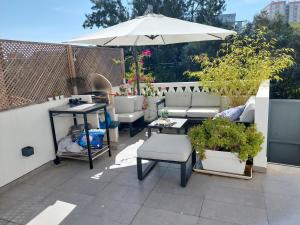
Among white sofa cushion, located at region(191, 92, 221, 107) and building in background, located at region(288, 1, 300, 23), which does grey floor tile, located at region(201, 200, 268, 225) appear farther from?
building in background, located at region(288, 1, 300, 23)

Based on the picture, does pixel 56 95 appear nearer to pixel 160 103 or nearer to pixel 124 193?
pixel 124 193

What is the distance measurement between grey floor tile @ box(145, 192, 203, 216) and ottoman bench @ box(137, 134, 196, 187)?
247 millimetres

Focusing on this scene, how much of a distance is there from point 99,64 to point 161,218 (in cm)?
406

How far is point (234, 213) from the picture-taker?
2.30m

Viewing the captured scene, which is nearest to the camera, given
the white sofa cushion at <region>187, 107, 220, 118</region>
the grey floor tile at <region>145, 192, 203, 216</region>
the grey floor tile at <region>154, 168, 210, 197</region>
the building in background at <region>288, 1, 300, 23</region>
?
the grey floor tile at <region>145, 192, 203, 216</region>

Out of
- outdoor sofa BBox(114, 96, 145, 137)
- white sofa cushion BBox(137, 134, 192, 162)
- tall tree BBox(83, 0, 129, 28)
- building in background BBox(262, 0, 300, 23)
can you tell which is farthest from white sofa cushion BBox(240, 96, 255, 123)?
tall tree BBox(83, 0, 129, 28)

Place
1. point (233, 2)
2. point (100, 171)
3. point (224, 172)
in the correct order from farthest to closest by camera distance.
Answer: point (233, 2) → point (100, 171) → point (224, 172)

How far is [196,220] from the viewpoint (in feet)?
7.31

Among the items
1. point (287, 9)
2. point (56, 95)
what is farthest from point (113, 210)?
point (287, 9)

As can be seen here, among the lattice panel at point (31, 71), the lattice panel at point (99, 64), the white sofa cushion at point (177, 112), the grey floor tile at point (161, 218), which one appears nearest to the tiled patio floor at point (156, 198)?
the grey floor tile at point (161, 218)

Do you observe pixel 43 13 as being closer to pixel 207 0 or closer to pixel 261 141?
pixel 207 0

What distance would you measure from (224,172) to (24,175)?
9.05ft

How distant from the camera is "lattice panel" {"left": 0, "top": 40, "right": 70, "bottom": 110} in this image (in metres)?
3.12

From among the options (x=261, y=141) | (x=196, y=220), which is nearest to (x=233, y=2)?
(x=261, y=141)
